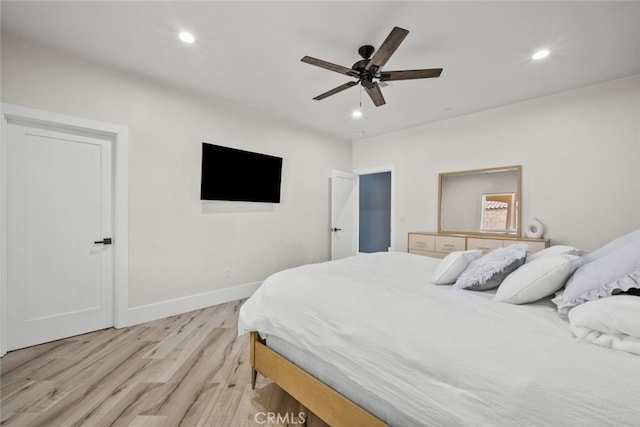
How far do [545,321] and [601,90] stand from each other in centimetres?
331

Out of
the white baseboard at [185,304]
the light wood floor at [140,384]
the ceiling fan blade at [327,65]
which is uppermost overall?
the ceiling fan blade at [327,65]

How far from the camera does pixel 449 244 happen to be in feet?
12.2

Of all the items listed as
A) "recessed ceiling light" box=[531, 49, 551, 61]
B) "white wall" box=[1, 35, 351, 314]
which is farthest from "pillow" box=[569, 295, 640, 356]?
"white wall" box=[1, 35, 351, 314]

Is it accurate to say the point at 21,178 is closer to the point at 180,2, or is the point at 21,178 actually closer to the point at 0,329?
the point at 0,329

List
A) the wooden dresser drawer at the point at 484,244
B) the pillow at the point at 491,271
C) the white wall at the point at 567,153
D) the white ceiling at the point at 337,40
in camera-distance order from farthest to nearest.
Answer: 1. the wooden dresser drawer at the point at 484,244
2. the white wall at the point at 567,153
3. the white ceiling at the point at 337,40
4. the pillow at the point at 491,271

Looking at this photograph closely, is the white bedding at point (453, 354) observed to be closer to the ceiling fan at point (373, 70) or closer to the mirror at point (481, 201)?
the ceiling fan at point (373, 70)

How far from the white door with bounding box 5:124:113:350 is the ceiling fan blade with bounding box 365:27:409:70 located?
8.88 feet

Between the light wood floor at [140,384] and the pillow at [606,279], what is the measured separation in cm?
146

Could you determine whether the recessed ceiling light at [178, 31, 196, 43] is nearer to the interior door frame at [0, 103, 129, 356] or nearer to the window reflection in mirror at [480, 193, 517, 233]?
the interior door frame at [0, 103, 129, 356]

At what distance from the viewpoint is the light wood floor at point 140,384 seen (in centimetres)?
159

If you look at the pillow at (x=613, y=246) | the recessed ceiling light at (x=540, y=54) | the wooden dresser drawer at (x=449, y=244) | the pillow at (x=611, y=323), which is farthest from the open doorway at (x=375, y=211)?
the pillow at (x=611, y=323)

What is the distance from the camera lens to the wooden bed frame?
1.20 metres

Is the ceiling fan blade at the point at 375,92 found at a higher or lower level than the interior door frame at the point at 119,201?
higher

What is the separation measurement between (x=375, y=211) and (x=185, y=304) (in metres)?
4.59
